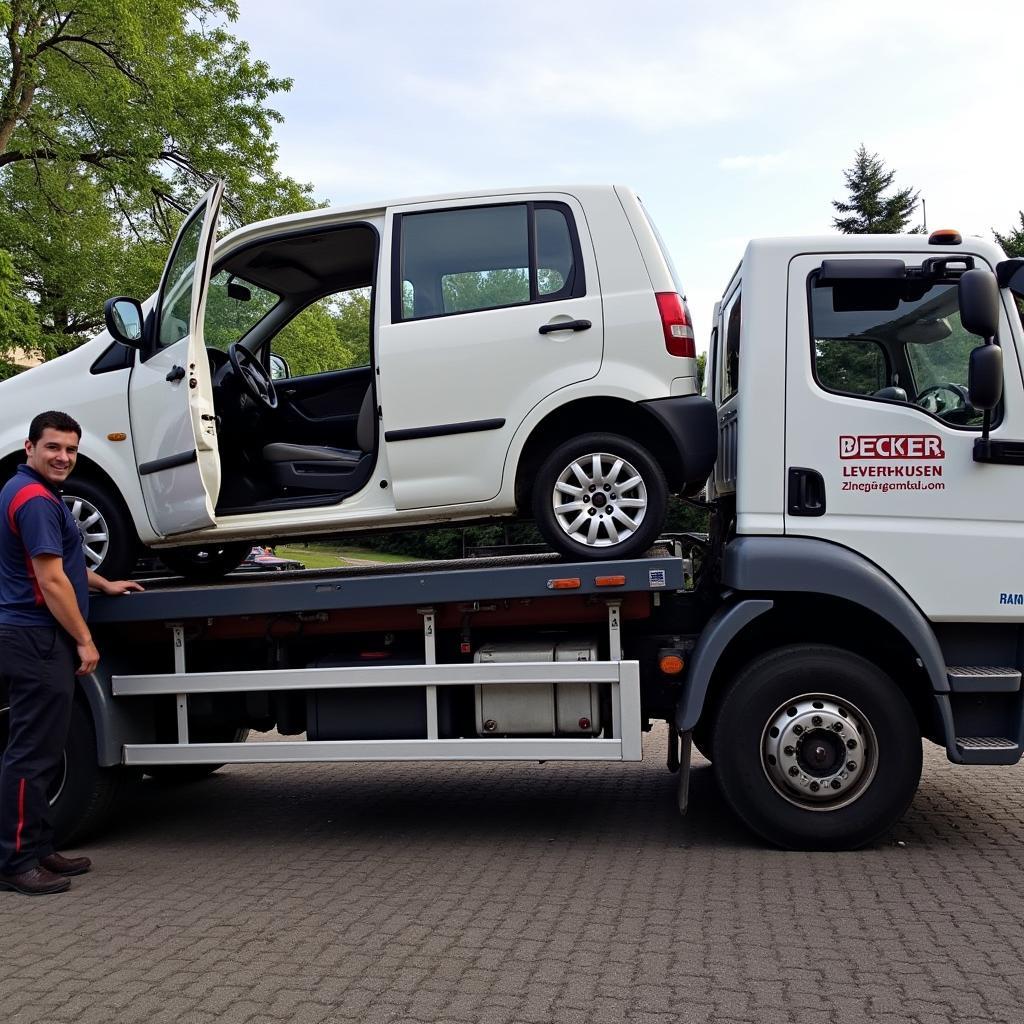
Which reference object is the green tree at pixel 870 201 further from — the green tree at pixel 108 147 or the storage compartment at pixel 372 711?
the storage compartment at pixel 372 711

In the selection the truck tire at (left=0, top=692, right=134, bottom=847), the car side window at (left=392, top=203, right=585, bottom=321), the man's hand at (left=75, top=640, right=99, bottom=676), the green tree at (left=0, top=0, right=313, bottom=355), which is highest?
the green tree at (left=0, top=0, right=313, bottom=355)

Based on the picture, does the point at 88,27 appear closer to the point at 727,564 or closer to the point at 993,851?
the point at 727,564

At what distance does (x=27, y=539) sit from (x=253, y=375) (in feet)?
5.74

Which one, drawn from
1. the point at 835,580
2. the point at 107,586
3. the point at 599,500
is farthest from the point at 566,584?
the point at 107,586

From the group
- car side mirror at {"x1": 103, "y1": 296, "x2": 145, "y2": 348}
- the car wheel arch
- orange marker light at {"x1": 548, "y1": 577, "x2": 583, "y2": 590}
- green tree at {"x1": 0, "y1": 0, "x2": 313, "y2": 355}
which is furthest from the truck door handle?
green tree at {"x1": 0, "y1": 0, "x2": 313, "y2": 355}

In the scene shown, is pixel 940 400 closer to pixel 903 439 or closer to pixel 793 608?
pixel 903 439

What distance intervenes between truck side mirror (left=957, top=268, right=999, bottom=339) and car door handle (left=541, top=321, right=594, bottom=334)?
1.62 metres

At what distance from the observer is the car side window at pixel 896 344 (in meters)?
4.96

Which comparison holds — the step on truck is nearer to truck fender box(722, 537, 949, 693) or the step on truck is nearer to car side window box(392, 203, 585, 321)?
truck fender box(722, 537, 949, 693)

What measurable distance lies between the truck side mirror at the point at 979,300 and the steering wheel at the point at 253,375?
3628mm

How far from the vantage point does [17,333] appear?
15898 millimetres

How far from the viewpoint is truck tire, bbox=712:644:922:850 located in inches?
191

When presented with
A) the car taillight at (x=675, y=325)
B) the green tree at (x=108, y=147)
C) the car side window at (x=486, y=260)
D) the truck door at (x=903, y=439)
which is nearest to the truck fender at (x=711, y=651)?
the truck door at (x=903, y=439)

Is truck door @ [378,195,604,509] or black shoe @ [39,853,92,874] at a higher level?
truck door @ [378,195,604,509]
